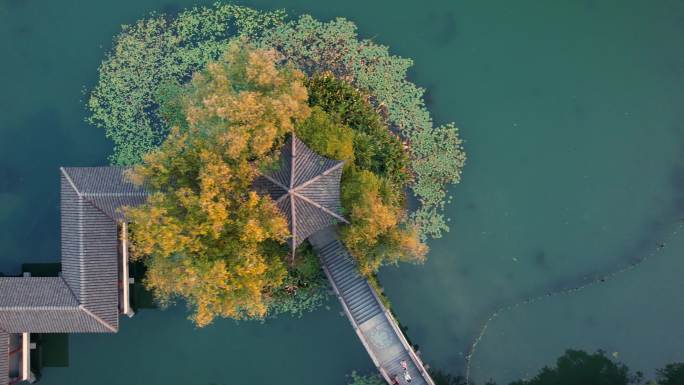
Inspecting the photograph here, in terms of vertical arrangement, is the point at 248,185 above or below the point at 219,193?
above

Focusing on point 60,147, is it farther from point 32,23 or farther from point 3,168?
point 32,23

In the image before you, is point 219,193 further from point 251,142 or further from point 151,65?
point 151,65

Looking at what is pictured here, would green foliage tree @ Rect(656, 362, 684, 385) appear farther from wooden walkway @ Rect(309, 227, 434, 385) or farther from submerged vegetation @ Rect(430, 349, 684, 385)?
wooden walkway @ Rect(309, 227, 434, 385)

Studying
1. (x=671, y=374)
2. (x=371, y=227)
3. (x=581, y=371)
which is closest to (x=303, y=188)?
(x=371, y=227)

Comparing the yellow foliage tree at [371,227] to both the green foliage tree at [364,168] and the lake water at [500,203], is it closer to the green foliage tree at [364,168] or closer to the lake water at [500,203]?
the green foliage tree at [364,168]

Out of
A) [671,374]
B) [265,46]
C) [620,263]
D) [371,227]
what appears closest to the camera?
[371,227]

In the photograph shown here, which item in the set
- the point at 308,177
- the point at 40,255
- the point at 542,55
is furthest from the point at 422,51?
the point at 40,255

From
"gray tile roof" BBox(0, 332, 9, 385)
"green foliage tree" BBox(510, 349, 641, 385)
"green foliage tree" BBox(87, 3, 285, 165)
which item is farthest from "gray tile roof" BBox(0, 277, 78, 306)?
"green foliage tree" BBox(510, 349, 641, 385)
